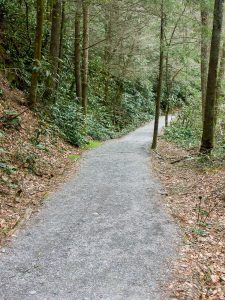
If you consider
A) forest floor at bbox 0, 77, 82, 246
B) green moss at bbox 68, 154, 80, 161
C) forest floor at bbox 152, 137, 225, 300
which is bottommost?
forest floor at bbox 152, 137, 225, 300

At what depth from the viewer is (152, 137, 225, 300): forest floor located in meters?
4.64

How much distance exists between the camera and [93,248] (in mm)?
5492

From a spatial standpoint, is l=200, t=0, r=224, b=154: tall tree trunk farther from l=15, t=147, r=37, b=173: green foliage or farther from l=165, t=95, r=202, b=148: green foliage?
l=15, t=147, r=37, b=173: green foliage

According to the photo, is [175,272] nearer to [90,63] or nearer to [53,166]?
[53,166]

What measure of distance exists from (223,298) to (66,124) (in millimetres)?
11171

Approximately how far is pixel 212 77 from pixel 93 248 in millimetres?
7779

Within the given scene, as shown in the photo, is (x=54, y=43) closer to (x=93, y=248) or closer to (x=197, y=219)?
(x=197, y=219)

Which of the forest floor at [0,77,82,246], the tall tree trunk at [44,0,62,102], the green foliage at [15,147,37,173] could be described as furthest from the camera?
the tall tree trunk at [44,0,62,102]

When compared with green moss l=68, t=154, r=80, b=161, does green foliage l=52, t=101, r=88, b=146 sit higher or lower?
higher

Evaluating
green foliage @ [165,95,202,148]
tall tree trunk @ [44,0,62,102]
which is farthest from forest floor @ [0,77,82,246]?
green foliage @ [165,95,202,148]

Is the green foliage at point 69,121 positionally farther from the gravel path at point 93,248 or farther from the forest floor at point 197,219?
the gravel path at point 93,248

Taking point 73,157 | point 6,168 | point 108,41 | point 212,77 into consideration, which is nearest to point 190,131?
point 108,41

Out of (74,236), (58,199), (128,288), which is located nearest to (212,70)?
(58,199)

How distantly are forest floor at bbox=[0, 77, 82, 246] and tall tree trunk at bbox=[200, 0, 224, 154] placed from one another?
15.2 feet
